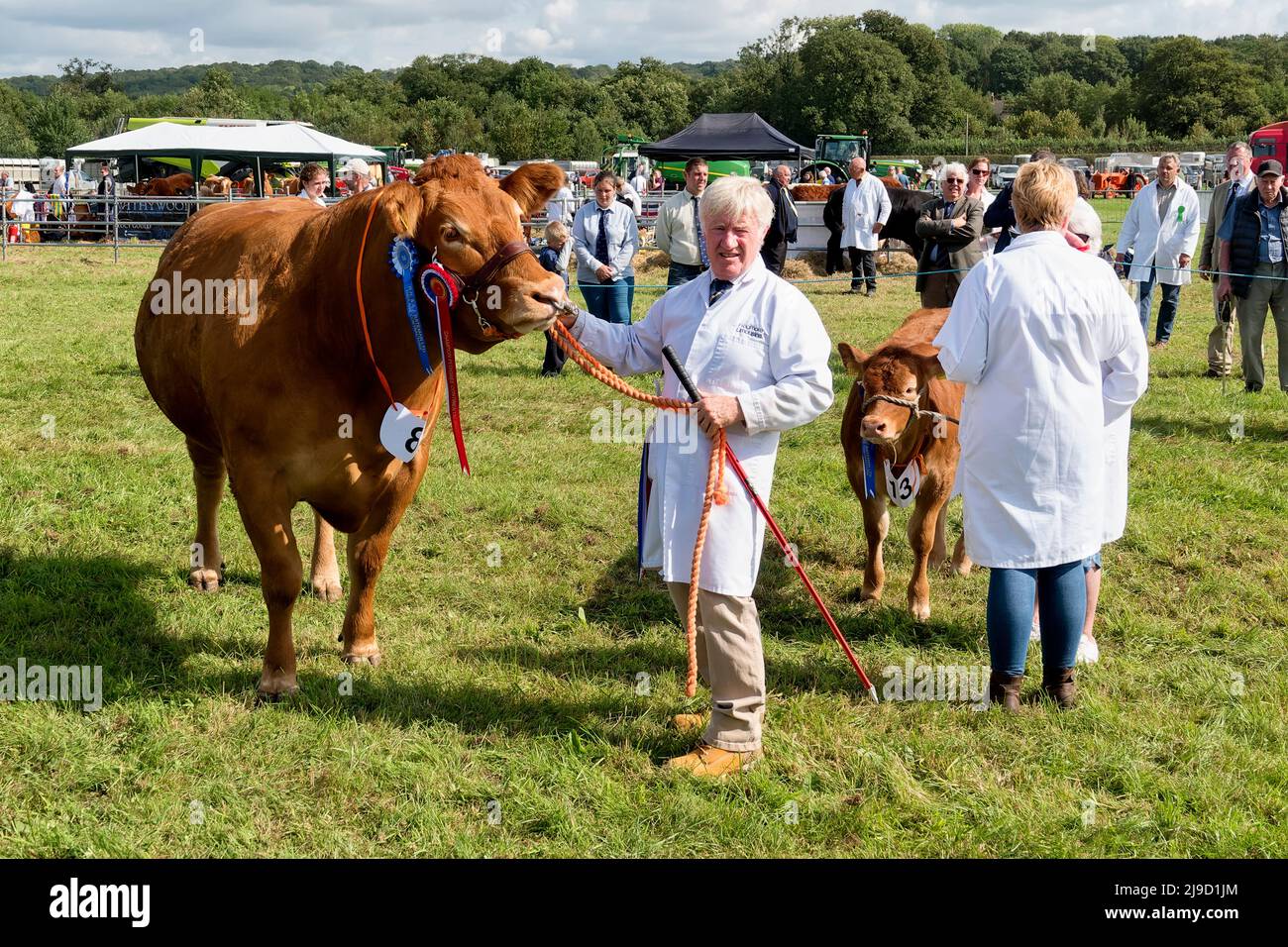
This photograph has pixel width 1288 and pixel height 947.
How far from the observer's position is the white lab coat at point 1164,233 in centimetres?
1323

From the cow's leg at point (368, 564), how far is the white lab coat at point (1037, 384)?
2.36m

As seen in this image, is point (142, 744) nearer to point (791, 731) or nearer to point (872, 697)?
point (791, 731)

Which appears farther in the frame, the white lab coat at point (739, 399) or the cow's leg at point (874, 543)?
the cow's leg at point (874, 543)

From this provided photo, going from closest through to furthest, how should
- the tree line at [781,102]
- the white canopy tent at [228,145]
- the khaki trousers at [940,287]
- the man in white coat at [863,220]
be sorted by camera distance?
the khaki trousers at [940,287] < the man in white coat at [863,220] < the white canopy tent at [228,145] < the tree line at [781,102]

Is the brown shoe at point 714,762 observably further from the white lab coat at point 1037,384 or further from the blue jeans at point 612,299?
the blue jeans at point 612,299

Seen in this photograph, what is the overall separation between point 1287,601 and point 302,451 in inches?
196

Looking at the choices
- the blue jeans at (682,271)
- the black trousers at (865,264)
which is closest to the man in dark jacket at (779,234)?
the blue jeans at (682,271)

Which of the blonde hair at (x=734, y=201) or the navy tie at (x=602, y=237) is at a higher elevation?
the navy tie at (x=602, y=237)

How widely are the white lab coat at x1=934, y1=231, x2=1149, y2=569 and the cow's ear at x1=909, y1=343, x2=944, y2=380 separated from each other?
1043mm

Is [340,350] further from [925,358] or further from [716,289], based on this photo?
[925,358]

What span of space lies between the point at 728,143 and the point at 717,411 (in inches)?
1079

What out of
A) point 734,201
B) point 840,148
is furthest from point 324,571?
point 840,148

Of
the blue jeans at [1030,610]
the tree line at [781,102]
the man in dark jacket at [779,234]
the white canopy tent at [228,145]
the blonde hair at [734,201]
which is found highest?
the tree line at [781,102]

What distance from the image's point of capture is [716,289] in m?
4.04
